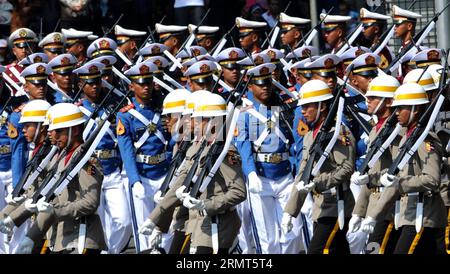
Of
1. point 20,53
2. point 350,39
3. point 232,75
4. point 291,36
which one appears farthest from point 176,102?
point 20,53

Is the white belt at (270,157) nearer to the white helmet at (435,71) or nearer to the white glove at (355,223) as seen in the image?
the white helmet at (435,71)

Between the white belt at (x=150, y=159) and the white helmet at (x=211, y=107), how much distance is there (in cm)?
252

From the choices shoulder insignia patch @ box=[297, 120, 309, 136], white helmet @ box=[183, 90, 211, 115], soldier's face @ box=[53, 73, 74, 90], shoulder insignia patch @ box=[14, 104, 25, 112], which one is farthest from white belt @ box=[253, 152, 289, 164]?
soldier's face @ box=[53, 73, 74, 90]

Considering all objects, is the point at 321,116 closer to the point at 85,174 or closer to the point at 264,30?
the point at 85,174

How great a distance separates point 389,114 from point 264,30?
6135 millimetres

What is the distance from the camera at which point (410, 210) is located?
44.1ft

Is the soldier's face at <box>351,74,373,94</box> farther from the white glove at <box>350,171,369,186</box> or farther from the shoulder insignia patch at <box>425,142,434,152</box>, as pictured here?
the shoulder insignia patch at <box>425,142,434,152</box>

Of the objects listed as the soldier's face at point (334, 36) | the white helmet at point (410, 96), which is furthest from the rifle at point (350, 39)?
the white helmet at point (410, 96)

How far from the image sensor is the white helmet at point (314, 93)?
48.6 feet

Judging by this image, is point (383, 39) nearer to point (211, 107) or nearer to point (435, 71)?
point (435, 71)

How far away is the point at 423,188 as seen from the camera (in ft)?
43.4

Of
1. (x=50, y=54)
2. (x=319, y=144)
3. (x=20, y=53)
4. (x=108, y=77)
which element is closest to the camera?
(x=319, y=144)

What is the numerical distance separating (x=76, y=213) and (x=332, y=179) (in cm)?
217
